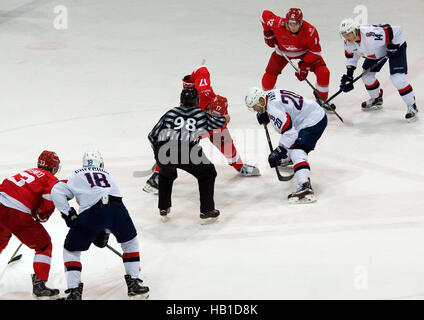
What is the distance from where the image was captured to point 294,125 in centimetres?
640

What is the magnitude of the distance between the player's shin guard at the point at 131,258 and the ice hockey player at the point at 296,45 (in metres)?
3.41

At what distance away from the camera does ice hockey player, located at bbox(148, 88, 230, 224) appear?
5.75 metres

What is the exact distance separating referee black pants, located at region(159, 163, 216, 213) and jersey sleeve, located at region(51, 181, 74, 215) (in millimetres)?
1016

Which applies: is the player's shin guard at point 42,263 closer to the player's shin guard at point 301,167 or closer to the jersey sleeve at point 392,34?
Answer: the player's shin guard at point 301,167

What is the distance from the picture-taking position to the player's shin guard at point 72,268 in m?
4.87

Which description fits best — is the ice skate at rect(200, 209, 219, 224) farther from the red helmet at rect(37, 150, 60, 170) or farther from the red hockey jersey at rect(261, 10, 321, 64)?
the red hockey jersey at rect(261, 10, 321, 64)

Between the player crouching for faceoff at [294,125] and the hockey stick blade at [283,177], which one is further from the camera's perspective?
the hockey stick blade at [283,177]

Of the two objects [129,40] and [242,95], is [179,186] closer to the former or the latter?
[242,95]

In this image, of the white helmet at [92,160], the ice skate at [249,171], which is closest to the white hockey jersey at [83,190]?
the white helmet at [92,160]

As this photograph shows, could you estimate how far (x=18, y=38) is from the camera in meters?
11.2

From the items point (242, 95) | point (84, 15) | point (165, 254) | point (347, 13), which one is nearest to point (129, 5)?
point (84, 15)

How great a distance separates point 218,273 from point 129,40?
6.22 m

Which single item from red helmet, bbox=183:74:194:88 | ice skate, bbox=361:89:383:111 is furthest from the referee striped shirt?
ice skate, bbox=361:89:383:111

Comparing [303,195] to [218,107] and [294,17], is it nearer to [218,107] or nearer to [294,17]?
[218,107]
